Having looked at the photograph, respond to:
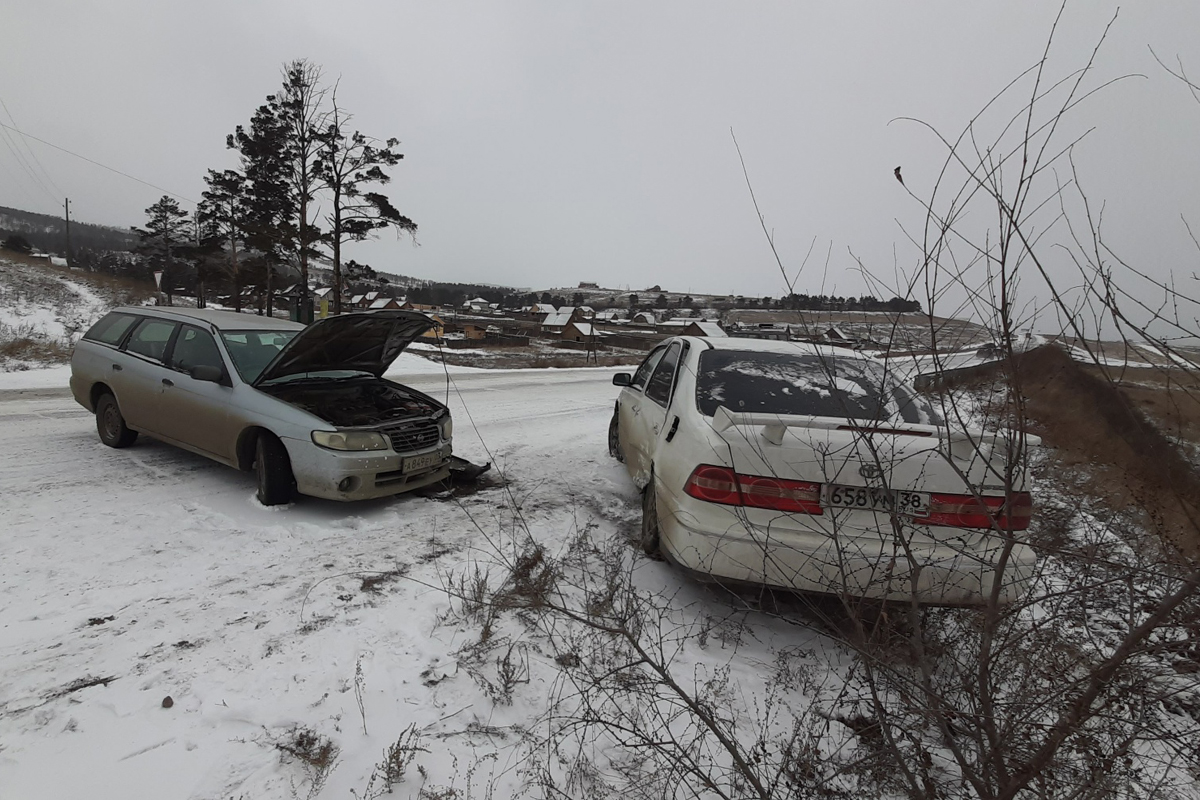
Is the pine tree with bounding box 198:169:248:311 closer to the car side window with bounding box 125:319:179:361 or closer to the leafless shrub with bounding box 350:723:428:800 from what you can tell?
the car side window with bounding box 125:319:179:361

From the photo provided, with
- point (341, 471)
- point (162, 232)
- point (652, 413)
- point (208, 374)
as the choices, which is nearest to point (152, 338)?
point (208, 374)

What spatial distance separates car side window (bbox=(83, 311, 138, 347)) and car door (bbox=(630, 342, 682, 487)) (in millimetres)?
5311

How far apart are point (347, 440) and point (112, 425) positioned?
11.1 feet

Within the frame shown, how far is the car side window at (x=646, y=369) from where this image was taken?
5.14m

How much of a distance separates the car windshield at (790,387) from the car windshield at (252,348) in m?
3.62

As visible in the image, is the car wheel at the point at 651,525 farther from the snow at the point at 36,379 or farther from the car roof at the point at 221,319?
the snow at the point at 36,379

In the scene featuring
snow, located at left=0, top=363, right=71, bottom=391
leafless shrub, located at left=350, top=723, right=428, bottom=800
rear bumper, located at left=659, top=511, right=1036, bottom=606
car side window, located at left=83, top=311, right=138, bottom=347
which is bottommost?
leafless shrub, located at left=350, top=723, right=428, bottom=800

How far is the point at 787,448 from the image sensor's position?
2809 millimetres

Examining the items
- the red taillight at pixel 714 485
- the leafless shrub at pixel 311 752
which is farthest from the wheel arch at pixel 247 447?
the red taillight at pixel 714 485

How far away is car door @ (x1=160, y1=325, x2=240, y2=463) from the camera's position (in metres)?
4.68

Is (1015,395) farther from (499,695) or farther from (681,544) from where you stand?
(499,695)

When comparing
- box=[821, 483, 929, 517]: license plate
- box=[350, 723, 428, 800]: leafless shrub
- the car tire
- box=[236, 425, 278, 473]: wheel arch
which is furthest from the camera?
the car tire

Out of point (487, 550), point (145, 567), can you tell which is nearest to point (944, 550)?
point (487, 550)

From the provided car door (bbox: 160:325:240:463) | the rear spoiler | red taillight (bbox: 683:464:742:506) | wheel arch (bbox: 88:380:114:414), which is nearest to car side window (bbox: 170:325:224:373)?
car door (bbox: 160:325:240:463)
